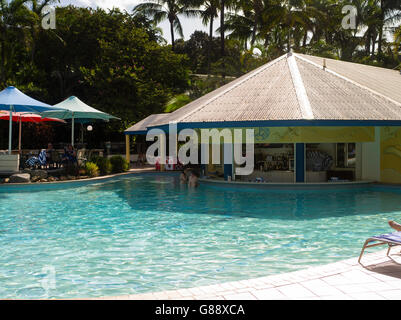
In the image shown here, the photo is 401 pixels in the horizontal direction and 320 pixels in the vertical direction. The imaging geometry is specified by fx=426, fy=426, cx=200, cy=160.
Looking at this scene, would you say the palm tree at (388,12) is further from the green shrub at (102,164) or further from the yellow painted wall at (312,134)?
the green shrub at (102,164)

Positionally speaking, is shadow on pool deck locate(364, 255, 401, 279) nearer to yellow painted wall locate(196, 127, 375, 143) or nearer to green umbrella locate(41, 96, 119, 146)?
yellow painted wall locate(196, 127, 375, 143)

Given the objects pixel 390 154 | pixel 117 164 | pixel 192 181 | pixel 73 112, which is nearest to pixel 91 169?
pixel 117 164

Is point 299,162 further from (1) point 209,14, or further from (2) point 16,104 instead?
(1) point 209,14

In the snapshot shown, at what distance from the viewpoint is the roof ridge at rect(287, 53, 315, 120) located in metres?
15.1

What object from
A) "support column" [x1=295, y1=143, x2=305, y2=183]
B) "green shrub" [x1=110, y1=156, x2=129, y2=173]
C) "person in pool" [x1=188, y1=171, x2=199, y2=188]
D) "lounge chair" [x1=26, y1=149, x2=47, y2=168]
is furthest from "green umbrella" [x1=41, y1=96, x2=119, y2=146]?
"support column" [x1=295, y1=143, x2=305, y2=183]

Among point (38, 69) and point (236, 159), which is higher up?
point (38, 69)

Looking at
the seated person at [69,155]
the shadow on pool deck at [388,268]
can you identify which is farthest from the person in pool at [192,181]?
the shadow on pool deck at [388,268]

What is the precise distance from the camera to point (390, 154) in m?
18.1

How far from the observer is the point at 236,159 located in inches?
773

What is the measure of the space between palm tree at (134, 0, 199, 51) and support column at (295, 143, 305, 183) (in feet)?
89.1

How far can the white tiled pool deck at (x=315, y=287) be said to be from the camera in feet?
16.2
